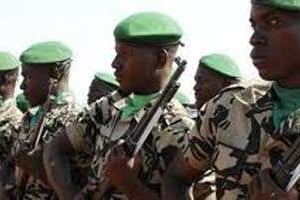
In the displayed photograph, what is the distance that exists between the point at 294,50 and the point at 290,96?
224 millimetres

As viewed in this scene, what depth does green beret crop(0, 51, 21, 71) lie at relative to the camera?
905cm

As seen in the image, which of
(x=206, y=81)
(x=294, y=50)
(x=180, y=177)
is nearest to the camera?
(x=294, y=50)

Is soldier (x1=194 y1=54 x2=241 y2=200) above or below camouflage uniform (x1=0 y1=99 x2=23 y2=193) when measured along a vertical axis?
above

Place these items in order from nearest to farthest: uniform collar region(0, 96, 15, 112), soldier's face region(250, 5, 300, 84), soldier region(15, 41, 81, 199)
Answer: soldier's face region(250, 5, 300, 84), soldier region(15, 41, 81, 199), uniform collar region(0, 96, 15, 112)

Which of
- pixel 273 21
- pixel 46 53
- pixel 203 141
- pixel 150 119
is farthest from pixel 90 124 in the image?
pixel 273 21

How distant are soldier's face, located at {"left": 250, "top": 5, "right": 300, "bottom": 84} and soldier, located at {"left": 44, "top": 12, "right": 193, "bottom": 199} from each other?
4.67 feet

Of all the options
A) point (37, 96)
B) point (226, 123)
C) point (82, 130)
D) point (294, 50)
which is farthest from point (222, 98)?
point (37, 96)

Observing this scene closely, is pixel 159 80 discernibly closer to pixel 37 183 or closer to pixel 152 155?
pixel 152 155

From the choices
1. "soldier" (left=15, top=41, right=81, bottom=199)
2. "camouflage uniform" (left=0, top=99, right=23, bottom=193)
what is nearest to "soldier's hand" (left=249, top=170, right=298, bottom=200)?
"soldier" (left=15, top=41, right=81, bottom=199)

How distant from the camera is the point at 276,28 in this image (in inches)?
151

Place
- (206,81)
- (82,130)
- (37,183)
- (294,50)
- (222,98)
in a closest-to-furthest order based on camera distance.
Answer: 1. (294,50)
2. (222,98)
3. (82,130)
4. (37,183)
5. (206,81)

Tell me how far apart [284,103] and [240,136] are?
0.26 m

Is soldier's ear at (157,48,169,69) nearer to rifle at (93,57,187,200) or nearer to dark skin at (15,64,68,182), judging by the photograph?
rifle at (93,57,187,200)

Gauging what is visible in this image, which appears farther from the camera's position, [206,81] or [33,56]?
[206,81]
